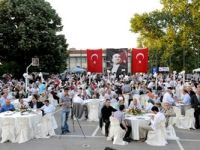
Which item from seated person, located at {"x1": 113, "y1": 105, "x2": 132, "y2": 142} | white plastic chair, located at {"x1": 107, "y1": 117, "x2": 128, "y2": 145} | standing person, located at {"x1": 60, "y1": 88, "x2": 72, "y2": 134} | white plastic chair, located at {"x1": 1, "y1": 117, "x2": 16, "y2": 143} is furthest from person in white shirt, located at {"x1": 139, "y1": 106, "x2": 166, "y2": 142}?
white plastic chair, located at {"x1": 1, "y1": 117, "x2": 16, "y2": 143}

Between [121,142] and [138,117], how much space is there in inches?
52.0

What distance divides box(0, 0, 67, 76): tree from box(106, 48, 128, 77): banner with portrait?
46.9 ft

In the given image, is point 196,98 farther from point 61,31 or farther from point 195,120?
point 61,31

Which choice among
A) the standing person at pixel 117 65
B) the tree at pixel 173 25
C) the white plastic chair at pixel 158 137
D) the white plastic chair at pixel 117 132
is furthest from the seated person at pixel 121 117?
the tree at pixel 173 25

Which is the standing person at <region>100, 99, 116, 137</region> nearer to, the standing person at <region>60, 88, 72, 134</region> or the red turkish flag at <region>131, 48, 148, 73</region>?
the standing person at <region>60, 88, 72, 134</region>

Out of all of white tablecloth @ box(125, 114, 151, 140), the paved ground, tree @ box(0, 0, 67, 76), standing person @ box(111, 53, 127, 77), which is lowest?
the paved ground

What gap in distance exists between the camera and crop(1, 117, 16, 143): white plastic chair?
1438cm

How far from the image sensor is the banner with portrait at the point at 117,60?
90.0 feet

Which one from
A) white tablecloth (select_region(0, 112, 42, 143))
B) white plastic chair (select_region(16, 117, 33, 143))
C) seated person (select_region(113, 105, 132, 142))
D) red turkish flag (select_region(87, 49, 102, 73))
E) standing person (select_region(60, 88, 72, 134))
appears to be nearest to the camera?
seated person (select_region(113, 105, 132, 142))

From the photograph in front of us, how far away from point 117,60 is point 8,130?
561 inches

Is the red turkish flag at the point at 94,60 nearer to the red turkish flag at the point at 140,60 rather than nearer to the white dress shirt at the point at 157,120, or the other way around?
the red turkish flag at the point at 140,60

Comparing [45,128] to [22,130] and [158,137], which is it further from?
[158,137]

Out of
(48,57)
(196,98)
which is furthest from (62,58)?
(196,98)

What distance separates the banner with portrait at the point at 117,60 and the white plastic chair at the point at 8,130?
13.5 metres
